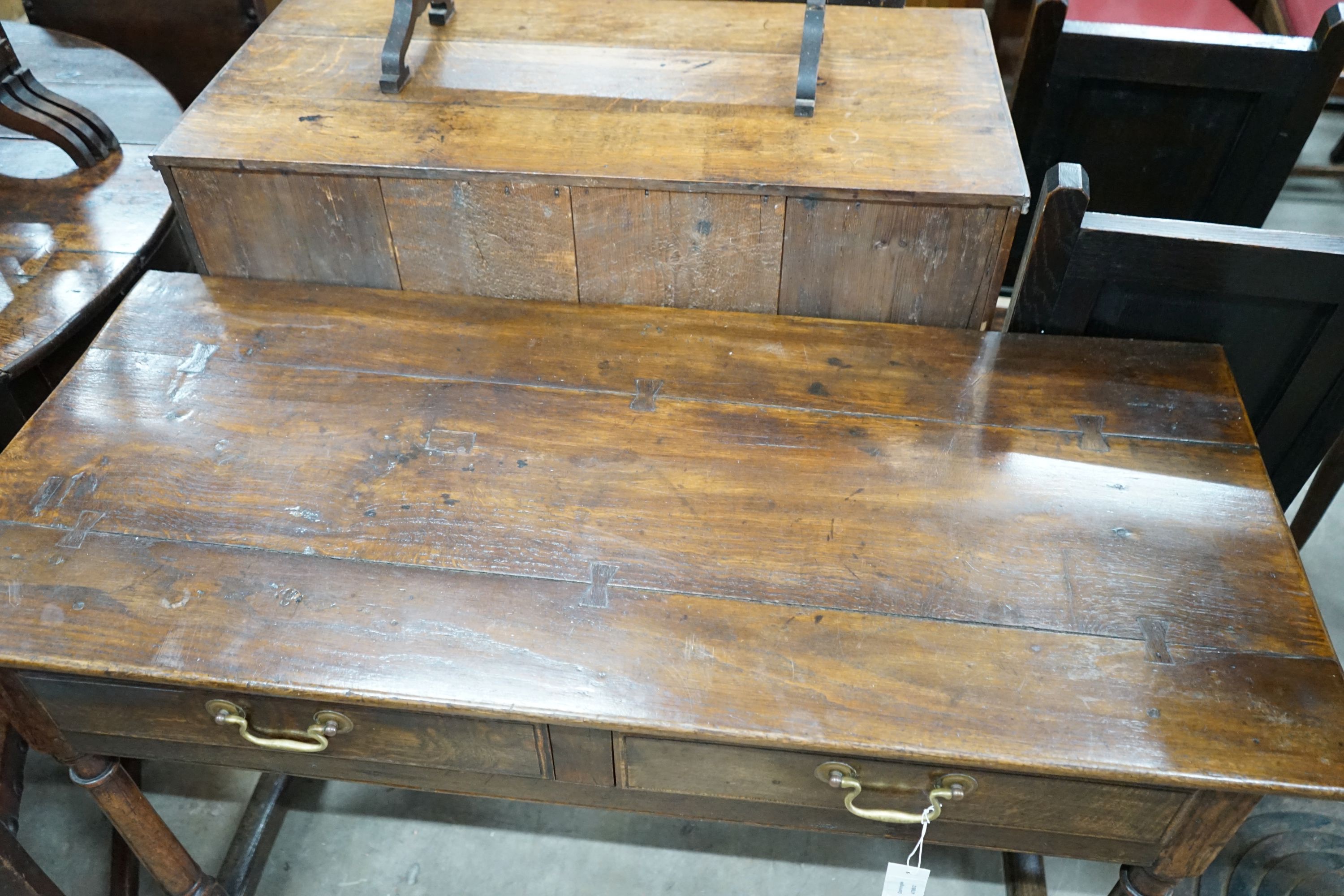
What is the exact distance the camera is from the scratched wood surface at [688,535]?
970 mm

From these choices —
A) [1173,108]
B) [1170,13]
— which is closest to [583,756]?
[1173,108]

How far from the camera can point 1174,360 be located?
133 centimetres

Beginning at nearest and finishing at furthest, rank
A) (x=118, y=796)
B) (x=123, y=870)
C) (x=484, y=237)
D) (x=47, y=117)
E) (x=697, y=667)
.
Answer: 1. (x=697, y=667)
2. (x=118, y=796)
3. (x=484, y=237)
4. (x=123, y=870)
5. (x=47, y=117)

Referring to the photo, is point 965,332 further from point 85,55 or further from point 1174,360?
point 85,55

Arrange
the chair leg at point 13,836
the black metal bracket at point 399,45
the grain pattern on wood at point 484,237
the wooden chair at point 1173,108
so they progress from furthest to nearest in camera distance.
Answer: the wooden chair at point 1173,108
the black metal bracket at point 399,45
the grain pattern on wood at point 484,237
the chair leg at point 13,836

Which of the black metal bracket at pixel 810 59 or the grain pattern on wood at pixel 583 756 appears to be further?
the black metal bracket at pixel 810 59

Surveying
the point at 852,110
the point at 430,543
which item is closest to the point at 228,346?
the point at 430,543

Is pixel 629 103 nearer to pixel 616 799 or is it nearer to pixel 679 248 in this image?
pixel 679 248

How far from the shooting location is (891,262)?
1353 mm

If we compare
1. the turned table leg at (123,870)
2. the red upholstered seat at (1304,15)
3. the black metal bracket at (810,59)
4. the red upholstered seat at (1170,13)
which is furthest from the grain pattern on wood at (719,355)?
the red upholstered seat at (1304,15)

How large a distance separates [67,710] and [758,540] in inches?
31.6

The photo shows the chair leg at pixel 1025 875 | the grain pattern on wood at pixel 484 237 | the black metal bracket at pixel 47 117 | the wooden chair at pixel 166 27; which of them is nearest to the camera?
the grain pattern on wood at pixel 484 237

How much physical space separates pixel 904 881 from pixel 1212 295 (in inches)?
32.8

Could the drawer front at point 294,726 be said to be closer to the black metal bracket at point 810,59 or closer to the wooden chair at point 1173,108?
the black metal bracket at point 810,59
